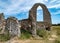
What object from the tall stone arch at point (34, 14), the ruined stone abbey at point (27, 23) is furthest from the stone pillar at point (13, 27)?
the tall stone arch at point (34, 14)

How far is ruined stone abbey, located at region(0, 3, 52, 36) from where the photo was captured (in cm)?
2203

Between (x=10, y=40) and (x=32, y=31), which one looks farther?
(x=32, y=31)

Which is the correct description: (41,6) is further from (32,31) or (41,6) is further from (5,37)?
(5,37)

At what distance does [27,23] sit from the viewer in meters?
25.0

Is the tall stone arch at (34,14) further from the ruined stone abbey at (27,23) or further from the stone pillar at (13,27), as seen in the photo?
the stone pillar at (13,27)

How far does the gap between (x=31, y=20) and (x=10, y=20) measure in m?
3.42

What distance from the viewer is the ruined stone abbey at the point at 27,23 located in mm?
22031

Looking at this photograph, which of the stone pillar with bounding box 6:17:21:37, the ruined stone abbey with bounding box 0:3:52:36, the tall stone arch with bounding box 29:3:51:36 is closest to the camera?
the stone pillar with bounding box 6:17:21:37

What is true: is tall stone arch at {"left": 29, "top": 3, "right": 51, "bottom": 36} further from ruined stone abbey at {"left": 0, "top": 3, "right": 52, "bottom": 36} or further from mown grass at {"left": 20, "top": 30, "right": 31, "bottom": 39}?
mown grass at {"left": 20, "top": 30, "right": 31, "bottom": 39}

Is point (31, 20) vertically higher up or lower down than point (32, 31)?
higher up

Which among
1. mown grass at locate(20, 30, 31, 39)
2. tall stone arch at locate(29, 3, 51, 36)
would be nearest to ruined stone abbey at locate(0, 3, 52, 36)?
tall stone arch at locate(29, 3, 51, 36)

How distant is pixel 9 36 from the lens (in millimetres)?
21766

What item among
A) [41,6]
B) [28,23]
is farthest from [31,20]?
[41,6]

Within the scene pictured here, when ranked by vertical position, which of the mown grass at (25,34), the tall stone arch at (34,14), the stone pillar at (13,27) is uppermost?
the tall stone arch at (34,14)
